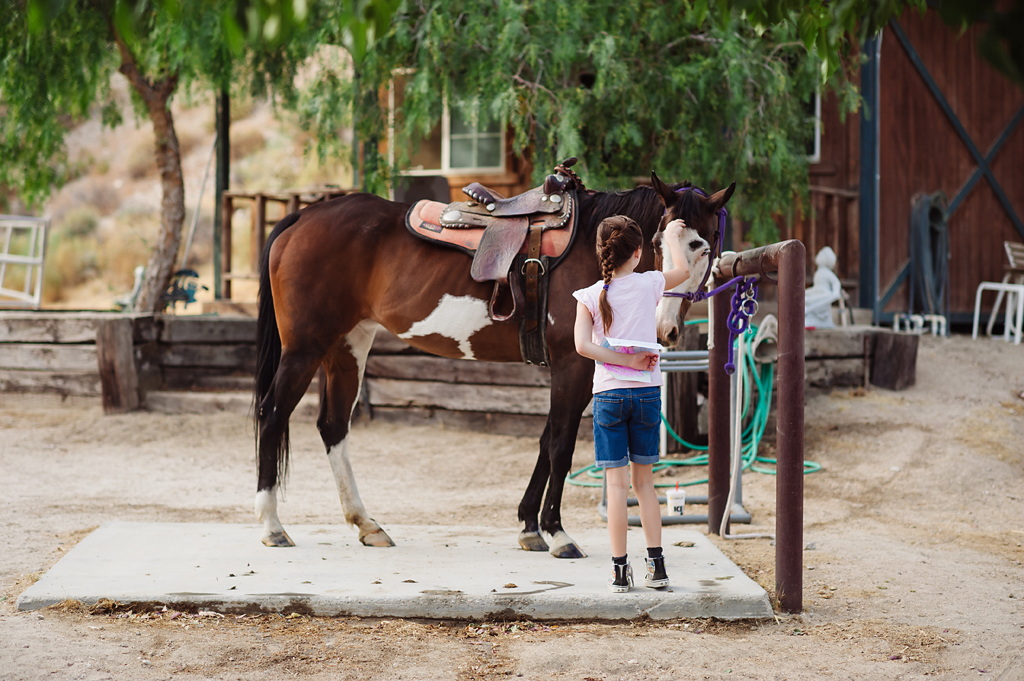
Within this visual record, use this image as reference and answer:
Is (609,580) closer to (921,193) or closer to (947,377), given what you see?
(947,377)

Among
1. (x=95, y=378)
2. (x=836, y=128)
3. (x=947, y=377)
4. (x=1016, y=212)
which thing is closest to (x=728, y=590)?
(x=947, y=377)

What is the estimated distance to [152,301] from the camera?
9.13 meters

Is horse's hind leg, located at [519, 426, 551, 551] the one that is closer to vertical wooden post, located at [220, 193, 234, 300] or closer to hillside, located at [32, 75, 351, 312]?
vertical wooden post, located at [220, 193, 234, 300]

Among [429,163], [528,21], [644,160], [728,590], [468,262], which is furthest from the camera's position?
[429,163]

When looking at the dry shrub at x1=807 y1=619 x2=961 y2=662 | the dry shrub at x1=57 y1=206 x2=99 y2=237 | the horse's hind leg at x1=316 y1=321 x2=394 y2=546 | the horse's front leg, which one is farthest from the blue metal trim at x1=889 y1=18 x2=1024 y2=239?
the dry shrub at x1=57 y1=206 x2=99 y2=237

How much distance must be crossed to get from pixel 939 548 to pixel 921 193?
293 inches

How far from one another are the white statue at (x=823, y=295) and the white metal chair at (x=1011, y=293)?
224 cm

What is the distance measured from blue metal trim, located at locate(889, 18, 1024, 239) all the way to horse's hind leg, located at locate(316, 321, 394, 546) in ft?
27.4

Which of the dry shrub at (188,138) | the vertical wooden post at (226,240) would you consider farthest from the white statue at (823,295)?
the dry shrub at (188,138)

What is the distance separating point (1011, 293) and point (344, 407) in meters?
8.84

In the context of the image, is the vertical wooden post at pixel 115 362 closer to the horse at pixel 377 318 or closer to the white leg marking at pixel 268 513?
the horse at pixel 377 318

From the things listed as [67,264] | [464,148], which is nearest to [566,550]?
[464,148]

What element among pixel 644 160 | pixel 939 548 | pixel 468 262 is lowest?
pixel 939 548

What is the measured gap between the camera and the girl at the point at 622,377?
2928 mm
